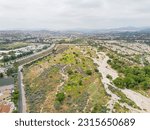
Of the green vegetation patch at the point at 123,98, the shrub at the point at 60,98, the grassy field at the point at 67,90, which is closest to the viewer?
the green vegetation patch at the point at 123,98

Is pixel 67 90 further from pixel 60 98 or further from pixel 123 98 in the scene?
pixel 123 98

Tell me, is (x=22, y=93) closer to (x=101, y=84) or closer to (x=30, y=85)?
(x=30, y=85)

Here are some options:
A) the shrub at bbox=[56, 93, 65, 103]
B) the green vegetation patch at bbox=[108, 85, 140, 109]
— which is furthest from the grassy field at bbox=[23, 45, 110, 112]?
the green vegetation patch at bbox=[108, 85, 140, 109]

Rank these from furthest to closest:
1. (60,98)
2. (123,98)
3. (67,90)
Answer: (67,90) < (60,98) < (123,98)

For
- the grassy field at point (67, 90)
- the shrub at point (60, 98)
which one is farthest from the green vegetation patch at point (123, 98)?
the shrub at point (60, 98)

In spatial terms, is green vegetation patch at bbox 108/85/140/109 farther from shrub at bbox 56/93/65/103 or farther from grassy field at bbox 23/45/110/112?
shrub at bbox 56/93/65/103

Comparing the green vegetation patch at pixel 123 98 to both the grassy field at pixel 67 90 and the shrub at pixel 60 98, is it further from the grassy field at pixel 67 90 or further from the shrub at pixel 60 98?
the shrub at pixel 60 98

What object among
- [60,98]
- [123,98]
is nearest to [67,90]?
[60,98]

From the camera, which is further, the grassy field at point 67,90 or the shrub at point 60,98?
→ the shrub at point 60,98
